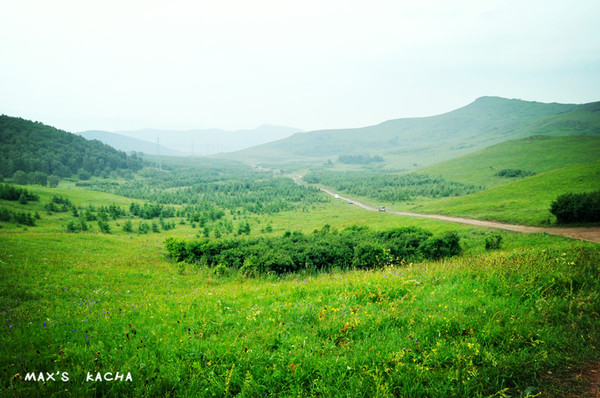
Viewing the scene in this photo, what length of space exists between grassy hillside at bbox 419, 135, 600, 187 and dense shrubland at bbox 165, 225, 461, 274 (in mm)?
90484

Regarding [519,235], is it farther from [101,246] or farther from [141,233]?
[141,233]

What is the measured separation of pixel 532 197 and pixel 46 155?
186326 millimetres

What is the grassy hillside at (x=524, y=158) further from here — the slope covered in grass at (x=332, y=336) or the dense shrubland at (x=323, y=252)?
the slope covered in grass at (x=332, y=336)

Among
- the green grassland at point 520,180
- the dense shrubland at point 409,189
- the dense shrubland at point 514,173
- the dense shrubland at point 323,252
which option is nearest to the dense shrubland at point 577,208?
the green grassland at point 520,180

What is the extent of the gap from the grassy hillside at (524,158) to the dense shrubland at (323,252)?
9048 cm

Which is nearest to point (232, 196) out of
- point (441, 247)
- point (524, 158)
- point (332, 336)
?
point (441, 247)

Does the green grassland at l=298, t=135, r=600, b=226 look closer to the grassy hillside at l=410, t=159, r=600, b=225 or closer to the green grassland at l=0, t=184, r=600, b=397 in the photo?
the grassy hillside at l=410, t=159, r=600, b=225

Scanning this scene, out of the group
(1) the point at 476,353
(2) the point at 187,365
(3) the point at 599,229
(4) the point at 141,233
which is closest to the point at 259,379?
(2) the point at 187,365

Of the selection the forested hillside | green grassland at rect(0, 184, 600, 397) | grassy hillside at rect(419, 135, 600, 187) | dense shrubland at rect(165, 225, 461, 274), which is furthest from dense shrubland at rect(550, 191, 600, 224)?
the forested hillside

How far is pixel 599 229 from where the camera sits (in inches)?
858

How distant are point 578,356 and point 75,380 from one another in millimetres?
8738

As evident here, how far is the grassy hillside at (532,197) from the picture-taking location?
99.4 feet

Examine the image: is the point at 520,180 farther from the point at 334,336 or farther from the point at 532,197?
the point at 334,336

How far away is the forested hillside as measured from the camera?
11138cm
